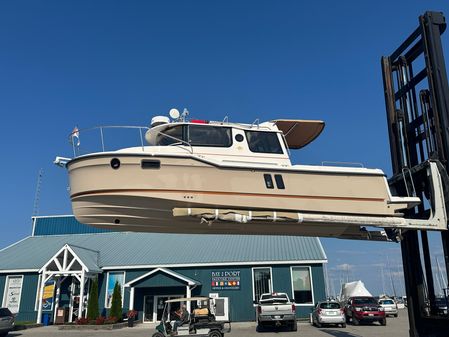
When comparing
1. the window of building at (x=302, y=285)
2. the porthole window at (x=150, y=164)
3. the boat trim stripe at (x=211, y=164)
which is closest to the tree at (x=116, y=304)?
the window of building at (x=302, y=285)

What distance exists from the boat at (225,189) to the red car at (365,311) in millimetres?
11649

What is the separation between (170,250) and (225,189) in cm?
1844

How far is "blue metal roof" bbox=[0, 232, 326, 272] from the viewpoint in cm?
2268

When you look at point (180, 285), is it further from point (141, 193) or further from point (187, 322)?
point (141, 193)

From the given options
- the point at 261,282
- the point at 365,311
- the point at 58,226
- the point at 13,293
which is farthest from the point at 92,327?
the point at 365,311

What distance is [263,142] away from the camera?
27.7ft

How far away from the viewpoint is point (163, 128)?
8477 millimetres

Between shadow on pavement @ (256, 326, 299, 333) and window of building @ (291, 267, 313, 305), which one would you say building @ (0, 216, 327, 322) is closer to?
window of building @ (291, 267, 313, 305)

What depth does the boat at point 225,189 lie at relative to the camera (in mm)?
7340

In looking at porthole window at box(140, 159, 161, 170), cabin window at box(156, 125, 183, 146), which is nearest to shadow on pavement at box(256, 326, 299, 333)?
cabin window at box(156, 125, 183, 146)

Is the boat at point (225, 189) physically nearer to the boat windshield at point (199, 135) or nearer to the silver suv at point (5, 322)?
the boat windshield at point (199, 135)

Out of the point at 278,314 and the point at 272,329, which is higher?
the point at 278,314

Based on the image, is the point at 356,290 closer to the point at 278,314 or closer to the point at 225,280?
the point at 225,280

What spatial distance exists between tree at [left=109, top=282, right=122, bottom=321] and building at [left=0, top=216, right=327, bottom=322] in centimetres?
54
